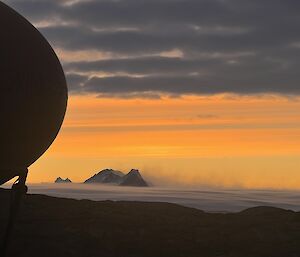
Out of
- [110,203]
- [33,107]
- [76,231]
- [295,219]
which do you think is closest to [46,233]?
[76,231]

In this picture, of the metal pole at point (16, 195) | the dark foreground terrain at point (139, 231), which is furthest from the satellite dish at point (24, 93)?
the dark foreground terrain at point (139, 231)

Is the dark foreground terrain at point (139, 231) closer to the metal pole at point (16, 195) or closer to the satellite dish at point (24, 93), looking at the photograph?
the metal pole at point (16, 195)

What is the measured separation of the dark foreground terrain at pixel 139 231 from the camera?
2038cm

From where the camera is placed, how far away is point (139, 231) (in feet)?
72.5

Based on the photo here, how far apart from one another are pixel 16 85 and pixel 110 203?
14113 mm

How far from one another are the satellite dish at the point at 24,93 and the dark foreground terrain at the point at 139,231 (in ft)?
24.2

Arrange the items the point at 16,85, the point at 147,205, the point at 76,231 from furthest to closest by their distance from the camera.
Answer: the point at 147,205, the point at 76,231, the point at 16,85

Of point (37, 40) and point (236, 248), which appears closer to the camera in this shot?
point (37, 40)

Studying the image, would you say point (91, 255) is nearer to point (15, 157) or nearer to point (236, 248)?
point (236, 248)

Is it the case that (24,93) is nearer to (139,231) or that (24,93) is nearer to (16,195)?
(16,195)

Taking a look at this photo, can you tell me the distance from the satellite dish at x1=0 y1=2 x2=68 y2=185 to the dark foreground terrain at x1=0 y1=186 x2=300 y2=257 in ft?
24.2

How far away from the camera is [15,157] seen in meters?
12.9

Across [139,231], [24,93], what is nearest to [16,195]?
[24,93]

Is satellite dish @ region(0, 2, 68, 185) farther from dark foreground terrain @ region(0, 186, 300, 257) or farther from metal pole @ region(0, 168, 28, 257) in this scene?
dark foreground terrain @ region(0, 186, 300, 257)
